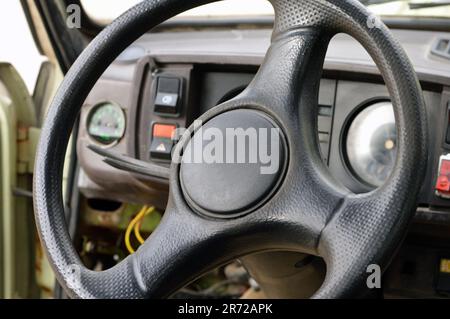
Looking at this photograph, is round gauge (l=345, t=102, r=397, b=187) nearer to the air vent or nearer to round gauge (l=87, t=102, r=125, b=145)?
the air vent

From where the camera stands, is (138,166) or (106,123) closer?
(138,166)

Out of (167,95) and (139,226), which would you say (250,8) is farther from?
(139,226)

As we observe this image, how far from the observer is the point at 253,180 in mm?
968

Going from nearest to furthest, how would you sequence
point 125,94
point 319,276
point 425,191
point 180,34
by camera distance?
1. point 425,191
2. point 319,276
3. point 125,94
4. point 180,34

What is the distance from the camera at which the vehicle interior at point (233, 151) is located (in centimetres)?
90

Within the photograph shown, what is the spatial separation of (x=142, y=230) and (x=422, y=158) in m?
1.11

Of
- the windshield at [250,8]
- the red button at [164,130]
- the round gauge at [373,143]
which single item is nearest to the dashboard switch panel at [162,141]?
the red button at [164,130]

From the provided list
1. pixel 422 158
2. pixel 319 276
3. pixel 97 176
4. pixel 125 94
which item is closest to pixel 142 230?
pixel 97 176

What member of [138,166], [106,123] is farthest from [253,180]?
[106,123]

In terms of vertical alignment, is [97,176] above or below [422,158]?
below

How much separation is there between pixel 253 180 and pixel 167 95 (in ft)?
1.71
